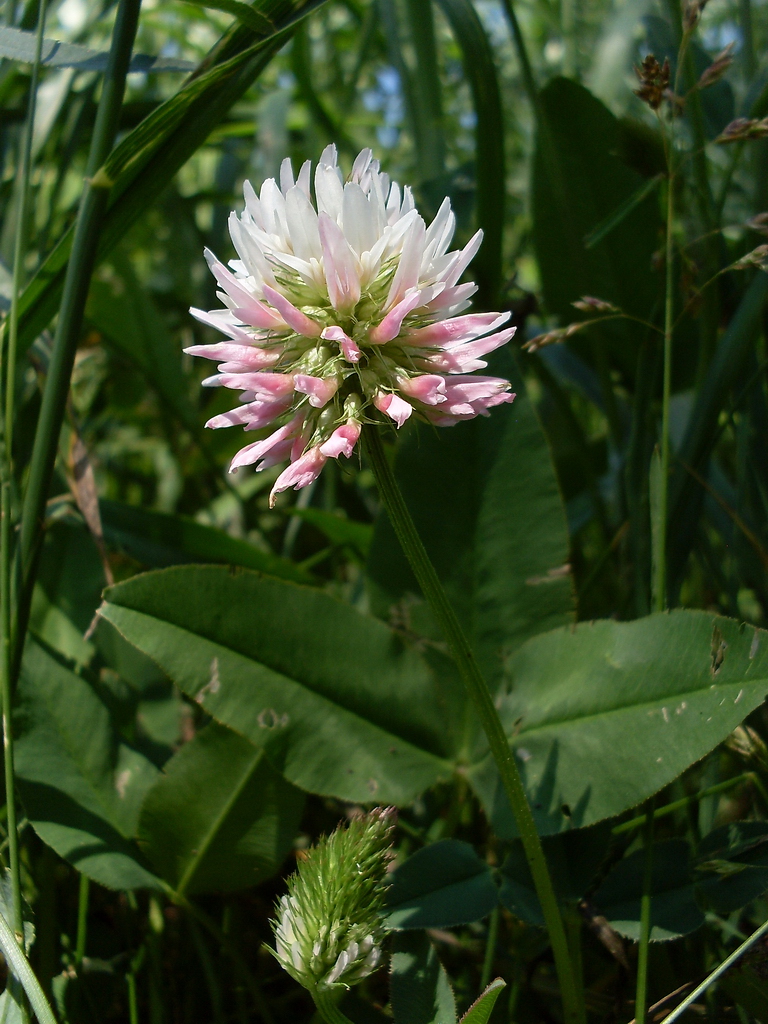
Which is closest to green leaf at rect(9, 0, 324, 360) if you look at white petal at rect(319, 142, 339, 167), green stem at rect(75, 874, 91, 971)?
white petal at rect(319, 142, 339, 167)

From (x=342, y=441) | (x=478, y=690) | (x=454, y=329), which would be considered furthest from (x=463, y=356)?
(x=478, y=690)

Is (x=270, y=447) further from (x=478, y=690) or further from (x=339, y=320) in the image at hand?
(x=478, y=690)

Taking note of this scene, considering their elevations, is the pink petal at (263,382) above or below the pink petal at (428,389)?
above

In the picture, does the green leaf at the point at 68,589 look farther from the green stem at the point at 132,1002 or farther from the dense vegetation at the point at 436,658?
the green stem at the point at 132,1002

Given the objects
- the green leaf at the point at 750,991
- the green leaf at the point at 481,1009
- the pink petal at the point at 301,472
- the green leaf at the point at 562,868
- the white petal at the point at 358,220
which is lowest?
the green leaf at the point at 750,991

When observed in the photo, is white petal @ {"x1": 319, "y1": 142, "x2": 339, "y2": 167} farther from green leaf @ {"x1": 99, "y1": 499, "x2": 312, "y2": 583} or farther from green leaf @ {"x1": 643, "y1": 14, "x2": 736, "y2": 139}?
green leaf @ {"x1": 643, "y1": 14, "x2": 736, "y2": 139}

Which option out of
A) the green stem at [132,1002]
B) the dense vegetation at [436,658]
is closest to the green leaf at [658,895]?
the dense vegetation at [436,658]

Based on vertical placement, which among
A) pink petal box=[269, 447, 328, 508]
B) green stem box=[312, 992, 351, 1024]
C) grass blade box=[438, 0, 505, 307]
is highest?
grass blade box=[438, 0, 505, 307]

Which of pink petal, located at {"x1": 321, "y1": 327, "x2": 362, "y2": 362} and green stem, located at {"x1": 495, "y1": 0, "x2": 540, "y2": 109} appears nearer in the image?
pink petal, located at {"x1": 321, "y1": 327, "x2": 362, "y2": 362}
